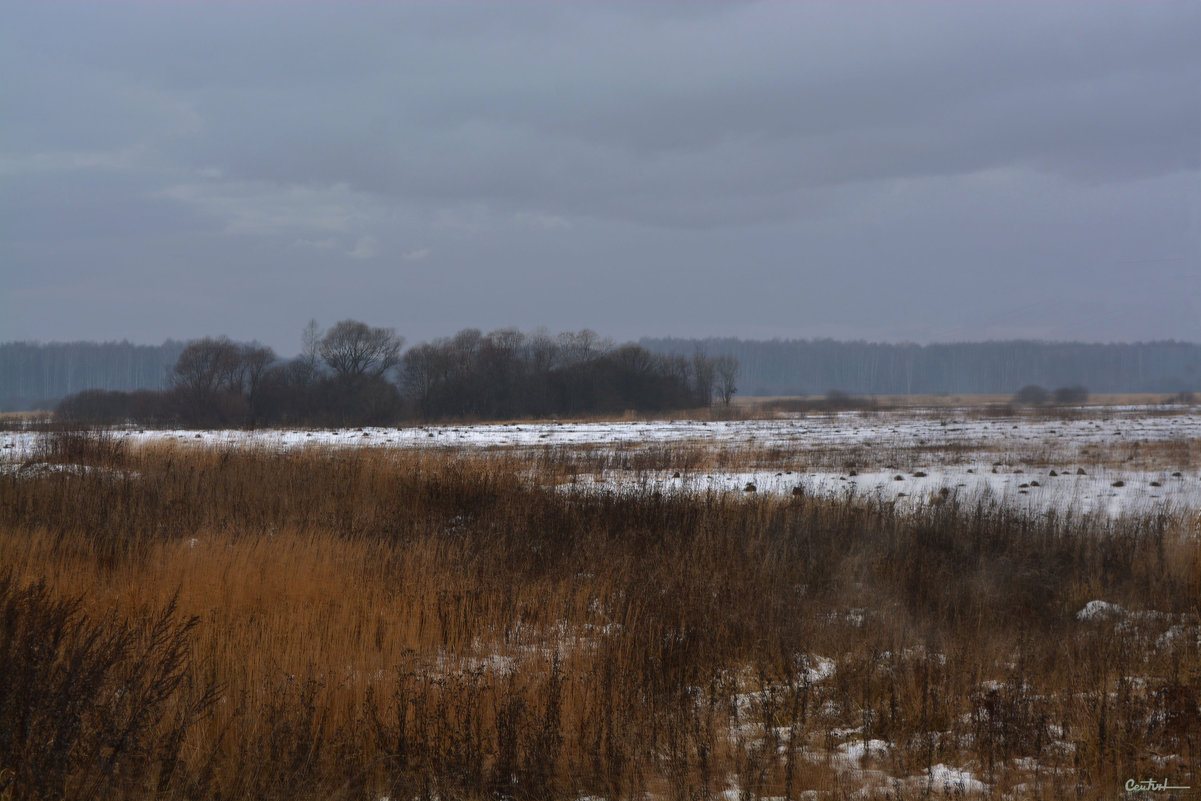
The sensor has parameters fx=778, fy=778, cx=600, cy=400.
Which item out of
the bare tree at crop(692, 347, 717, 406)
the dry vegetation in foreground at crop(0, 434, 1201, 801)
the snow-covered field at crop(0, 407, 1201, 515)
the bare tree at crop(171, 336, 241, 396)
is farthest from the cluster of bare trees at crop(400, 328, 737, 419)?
the dry vegetation in foreground at crop(0, 434, 1201, 801)

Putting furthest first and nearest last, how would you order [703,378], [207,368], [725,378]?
[725,378] < [703,378] < [207,368]

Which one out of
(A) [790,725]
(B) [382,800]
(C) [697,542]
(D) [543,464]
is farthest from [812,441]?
(B) [382,800]

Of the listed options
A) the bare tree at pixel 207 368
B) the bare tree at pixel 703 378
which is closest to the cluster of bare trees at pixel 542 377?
the bare tree at pixel 703 378

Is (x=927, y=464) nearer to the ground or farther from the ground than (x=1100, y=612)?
farther from the ground

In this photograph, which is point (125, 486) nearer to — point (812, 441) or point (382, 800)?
point (382, 800)

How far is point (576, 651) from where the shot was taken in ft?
19.6

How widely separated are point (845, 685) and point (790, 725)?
0.69m

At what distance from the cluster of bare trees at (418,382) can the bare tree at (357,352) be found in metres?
0.09

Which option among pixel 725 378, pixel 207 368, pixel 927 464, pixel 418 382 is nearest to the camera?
pixel 927 464

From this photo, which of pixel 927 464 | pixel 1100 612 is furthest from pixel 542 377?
pixel 1100 612

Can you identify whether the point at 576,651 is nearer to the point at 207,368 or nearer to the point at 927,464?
the point at 927,464

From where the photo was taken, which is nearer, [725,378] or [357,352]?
[357,352]

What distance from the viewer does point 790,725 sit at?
5.22 m

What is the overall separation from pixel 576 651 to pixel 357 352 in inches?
2497
